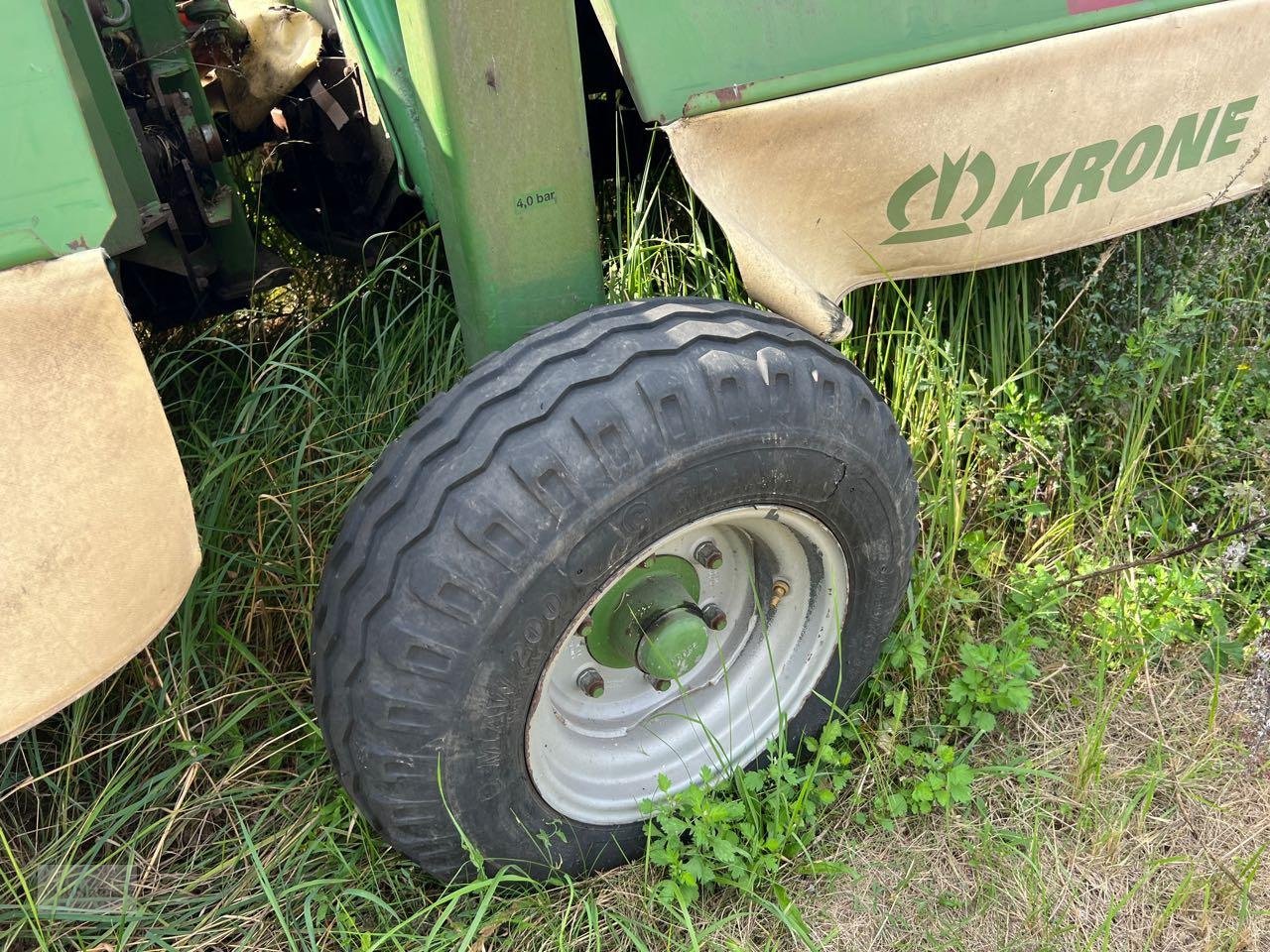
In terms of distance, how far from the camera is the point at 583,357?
4.74ft

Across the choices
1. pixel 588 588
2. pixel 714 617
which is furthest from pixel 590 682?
pixel 588 588

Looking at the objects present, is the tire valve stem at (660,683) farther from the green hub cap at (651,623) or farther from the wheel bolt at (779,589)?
the wheel bolt at (779,589)

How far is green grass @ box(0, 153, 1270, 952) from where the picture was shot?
5.58 ft

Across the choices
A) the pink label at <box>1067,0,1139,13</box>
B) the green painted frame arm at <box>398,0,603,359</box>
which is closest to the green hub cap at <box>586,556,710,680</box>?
the green painted frame arm at <box>398,0,603,359</box>

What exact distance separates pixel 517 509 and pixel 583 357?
243 millimetres

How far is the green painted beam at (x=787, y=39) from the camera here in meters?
1.41

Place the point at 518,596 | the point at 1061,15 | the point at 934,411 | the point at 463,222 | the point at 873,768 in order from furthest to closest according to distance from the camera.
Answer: the point at 934,411, the point at 873,768, the point at 1061,15, the point at 463,222, the point at 518,596

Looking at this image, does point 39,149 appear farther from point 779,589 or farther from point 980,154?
point 980,154

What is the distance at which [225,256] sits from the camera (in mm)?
2271

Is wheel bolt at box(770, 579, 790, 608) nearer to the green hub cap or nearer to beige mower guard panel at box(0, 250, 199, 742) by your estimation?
the green hub cap

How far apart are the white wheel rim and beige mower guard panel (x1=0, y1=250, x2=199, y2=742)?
26.7 inches

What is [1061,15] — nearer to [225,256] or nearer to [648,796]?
[648,796]

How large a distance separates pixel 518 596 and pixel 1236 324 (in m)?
2.07

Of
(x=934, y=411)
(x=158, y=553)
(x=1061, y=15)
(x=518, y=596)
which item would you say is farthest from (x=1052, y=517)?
(x=158, y=553)
